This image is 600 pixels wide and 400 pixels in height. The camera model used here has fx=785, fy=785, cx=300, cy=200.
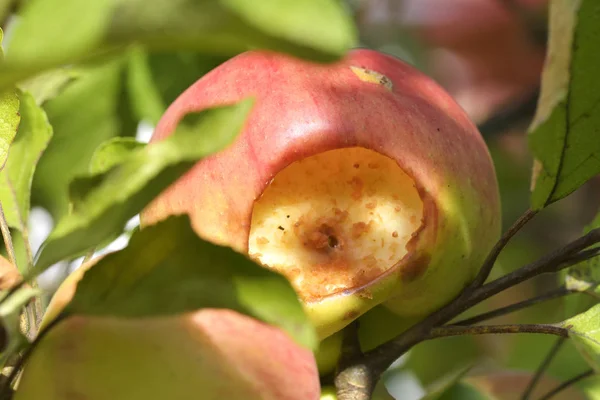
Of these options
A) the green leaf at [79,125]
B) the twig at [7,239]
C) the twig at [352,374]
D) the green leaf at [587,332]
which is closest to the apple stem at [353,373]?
the twig at [352,374]

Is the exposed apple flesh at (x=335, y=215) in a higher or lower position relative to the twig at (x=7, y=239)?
higher

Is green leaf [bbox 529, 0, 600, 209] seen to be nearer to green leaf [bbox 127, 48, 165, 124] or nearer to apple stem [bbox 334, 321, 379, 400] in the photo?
apple stem [bbox 334, 321, 379, 400]

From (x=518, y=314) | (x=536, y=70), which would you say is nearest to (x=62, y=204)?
(x=518, y=314)

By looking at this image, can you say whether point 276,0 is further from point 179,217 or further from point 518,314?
point 518,314

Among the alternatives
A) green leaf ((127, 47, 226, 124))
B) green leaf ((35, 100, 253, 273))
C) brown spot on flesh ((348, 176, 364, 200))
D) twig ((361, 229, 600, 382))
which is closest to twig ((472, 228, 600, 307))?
twig ((361, 229, 600, 382))

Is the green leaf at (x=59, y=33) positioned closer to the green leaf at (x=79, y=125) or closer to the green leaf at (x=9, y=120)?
the green leaf at (x=9, y=120)
